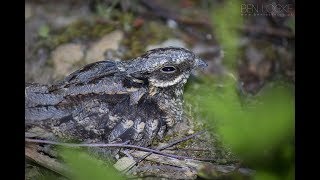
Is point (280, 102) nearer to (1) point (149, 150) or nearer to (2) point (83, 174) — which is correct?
(2) point (83, 174)

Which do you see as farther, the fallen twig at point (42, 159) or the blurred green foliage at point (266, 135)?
the fallen twig at point (42, 159)

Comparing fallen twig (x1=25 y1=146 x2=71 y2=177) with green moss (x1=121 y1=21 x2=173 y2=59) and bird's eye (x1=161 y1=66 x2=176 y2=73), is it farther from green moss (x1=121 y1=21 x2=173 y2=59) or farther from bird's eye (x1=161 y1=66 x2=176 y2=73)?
green moss (x1=121 y1=21 x2=173 y2=59)

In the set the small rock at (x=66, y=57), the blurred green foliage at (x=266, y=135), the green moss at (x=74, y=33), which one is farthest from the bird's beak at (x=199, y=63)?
the blurred green foliage at (x=266, y=135)

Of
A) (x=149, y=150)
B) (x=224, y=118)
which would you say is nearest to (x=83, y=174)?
(x=224, y=118)

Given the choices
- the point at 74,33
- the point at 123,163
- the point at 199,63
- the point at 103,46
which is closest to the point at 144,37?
the point at 103,46

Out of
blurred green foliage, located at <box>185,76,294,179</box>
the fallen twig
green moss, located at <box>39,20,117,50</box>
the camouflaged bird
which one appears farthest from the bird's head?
blurred green foliage, located at <box>185,76,294,179</box>

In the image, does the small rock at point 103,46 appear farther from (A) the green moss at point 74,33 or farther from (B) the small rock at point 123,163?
(B) the small rock at point 123,163
